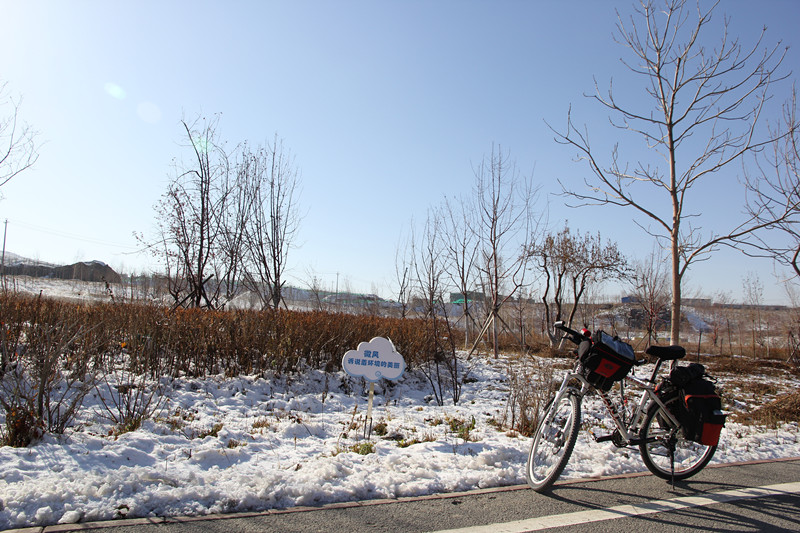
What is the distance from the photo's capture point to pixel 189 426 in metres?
4.52

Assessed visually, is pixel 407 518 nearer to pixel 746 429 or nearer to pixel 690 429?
pixel 690 429

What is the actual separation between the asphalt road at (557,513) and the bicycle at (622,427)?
0.16 metres

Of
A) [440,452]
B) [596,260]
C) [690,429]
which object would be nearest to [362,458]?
[440,452]

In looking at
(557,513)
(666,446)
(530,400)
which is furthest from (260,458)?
(530,400)

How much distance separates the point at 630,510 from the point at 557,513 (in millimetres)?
537

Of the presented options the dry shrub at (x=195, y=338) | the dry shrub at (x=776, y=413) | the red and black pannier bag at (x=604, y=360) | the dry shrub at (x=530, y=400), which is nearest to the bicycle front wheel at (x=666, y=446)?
the red and black pannier bag at (x=604, y=360)

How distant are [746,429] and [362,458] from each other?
16.1ft

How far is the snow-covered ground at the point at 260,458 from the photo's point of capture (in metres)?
2.77

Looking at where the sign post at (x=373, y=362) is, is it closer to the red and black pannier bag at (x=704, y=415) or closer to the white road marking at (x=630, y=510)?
the white road marking at (x=630, y=510)

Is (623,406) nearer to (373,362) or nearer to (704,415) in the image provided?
(704,415)

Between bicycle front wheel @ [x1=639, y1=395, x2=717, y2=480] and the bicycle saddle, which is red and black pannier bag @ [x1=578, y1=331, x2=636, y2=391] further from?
bicycle front wheel @ [x1=639, y1=395, x2=717, y2=480]

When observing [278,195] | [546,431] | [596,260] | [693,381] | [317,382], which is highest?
[278,195]

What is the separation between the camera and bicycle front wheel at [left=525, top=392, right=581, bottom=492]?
3197 mm

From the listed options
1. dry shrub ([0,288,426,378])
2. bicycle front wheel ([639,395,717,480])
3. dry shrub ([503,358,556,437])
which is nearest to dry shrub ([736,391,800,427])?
dry shrub ([503,358,556,437])
